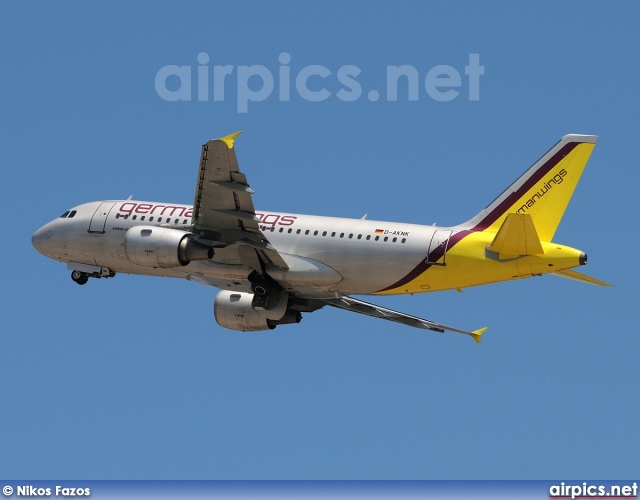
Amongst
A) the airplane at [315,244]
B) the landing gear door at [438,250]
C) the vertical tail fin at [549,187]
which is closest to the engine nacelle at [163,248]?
the airplane at [315,244]

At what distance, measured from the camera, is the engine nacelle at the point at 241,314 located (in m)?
68.8

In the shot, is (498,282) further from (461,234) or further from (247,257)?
(247,257)

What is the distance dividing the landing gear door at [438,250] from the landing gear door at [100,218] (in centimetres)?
1508

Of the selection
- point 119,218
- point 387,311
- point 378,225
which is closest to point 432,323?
point 387,311

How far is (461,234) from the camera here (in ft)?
207

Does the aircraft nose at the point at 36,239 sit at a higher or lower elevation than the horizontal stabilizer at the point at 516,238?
higher

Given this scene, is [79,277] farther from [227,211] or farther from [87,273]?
[227,211]

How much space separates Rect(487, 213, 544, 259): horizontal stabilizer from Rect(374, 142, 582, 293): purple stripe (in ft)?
7.21

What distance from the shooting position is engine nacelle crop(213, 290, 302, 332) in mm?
68812

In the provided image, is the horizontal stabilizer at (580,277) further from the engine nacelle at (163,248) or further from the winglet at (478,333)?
the engine nacelle at (163,248)

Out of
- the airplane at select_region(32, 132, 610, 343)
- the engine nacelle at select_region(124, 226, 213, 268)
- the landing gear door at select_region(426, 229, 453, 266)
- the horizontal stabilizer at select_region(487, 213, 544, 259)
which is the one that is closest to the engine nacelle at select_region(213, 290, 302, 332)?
the airplane at select_region(32, 132, 610, 343)

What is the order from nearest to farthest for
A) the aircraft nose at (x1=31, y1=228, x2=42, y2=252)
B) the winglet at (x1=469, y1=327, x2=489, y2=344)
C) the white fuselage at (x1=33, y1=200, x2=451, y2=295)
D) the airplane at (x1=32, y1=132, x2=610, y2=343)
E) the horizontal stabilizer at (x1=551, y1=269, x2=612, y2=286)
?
1. the airplane at (x1=32, y1=132, x2=610, y2=343)
2. the horizontal stabilizer at (x1=551, y1=269, x2=612, y2=286)
3. the white fuselage at (x1=33, y1=200, x2=451, y2=295)
4. the winglet at (x1=469, y1=327, x2=489, y2=344)
5. the aircraft nose at (x1=31, y1=228, x2=42, y2=252)

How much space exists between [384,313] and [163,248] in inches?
491

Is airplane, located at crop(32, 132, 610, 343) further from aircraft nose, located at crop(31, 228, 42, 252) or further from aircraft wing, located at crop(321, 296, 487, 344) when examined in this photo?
aircraft nose, located at crop(31, 228, 42, 252)
